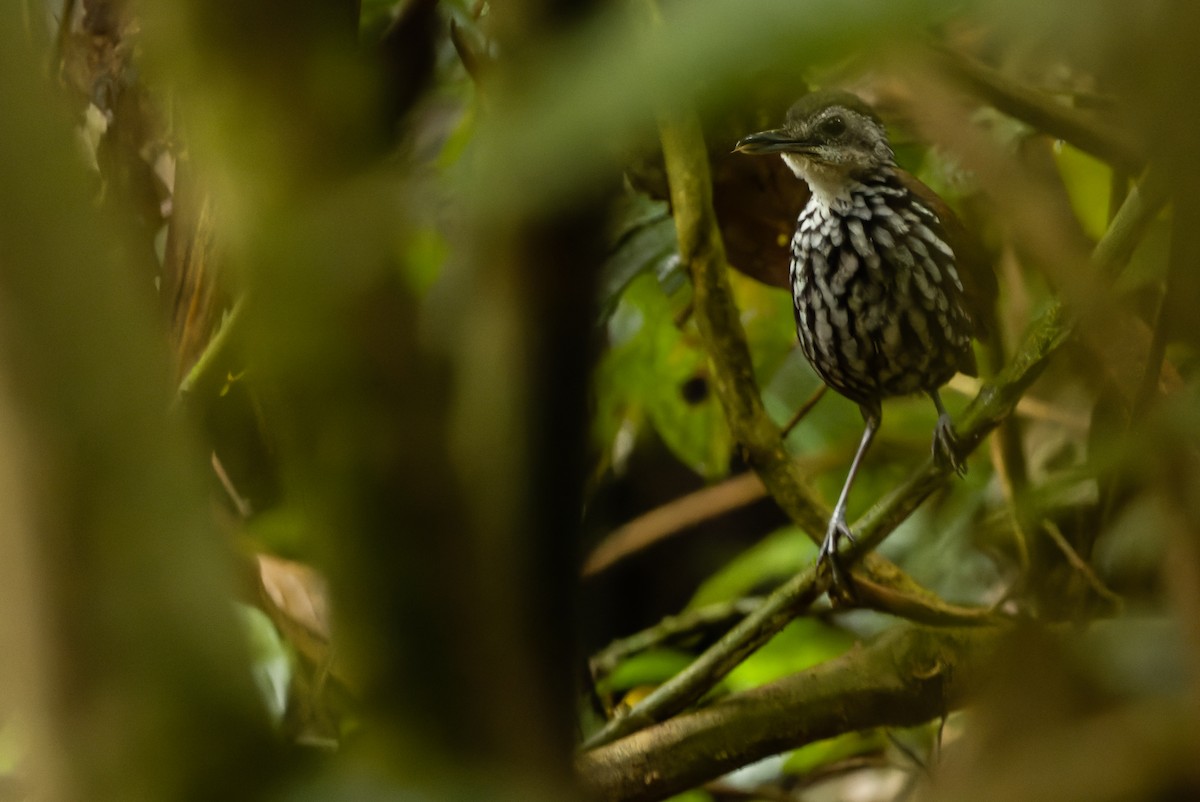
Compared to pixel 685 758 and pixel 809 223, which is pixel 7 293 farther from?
pixel 685 758

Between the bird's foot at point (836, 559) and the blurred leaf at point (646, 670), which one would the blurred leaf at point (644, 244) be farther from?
the blurred leaf at point (646, 670)

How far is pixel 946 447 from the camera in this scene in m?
0.66

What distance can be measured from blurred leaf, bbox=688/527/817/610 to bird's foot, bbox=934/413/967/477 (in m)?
0.24

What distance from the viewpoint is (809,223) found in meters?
0.69

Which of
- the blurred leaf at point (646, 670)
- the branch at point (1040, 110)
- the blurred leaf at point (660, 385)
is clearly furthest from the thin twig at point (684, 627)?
the branch at point (1040, 110)

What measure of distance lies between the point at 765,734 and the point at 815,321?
1.00 feet

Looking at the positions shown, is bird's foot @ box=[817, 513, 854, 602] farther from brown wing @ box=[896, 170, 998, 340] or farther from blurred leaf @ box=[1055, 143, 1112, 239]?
blurred leaf @ box=[1055, 143, 1112, 239]

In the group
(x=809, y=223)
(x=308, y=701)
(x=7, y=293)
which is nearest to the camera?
(x=7, y=293)

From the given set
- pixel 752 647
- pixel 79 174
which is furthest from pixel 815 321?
pixel 79 174

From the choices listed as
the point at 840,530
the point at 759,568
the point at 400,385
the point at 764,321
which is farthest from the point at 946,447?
the point at 400,385

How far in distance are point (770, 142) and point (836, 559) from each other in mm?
273

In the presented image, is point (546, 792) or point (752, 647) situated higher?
point (546, 792)

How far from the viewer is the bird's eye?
2.09ft

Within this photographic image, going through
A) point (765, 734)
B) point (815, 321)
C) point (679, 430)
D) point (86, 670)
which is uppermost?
point (86, 670)
